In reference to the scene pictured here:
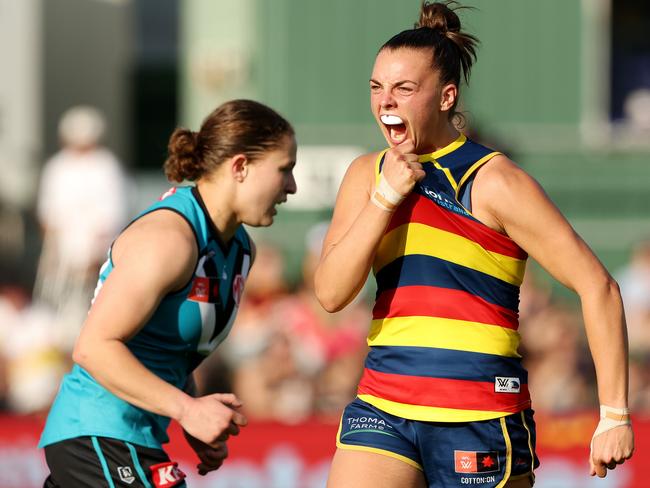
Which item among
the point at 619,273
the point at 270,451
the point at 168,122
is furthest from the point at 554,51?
the point at 168,122

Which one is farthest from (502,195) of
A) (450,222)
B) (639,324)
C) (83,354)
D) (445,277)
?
(639,324)

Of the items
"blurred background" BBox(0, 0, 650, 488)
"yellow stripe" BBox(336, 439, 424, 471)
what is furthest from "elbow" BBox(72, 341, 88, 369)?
"blurred background" BBox(0, 0, 650, 488)

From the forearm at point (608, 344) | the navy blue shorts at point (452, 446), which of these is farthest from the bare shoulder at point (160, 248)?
the forearm at point (608, 344)

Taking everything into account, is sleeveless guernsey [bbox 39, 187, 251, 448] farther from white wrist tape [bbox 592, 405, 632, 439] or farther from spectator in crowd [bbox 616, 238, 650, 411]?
spectator in crowd [bbox 616, 238, 650, 411]

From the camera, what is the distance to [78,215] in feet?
30.6

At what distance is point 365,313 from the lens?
28.4 feet

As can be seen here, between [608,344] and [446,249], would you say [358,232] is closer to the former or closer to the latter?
[446,249]

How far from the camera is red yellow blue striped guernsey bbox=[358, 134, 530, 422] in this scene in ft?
11.6

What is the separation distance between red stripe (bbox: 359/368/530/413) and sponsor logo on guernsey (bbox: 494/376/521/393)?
0.04 ft

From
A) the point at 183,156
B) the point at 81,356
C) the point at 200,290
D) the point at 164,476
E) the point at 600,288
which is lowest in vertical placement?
the point at 164,476

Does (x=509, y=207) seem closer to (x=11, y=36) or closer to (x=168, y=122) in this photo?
(x=11, y=36)

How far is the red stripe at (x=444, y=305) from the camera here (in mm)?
3547

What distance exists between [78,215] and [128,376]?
19.6 ft

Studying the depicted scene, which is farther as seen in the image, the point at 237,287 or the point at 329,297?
the point at 237,287
